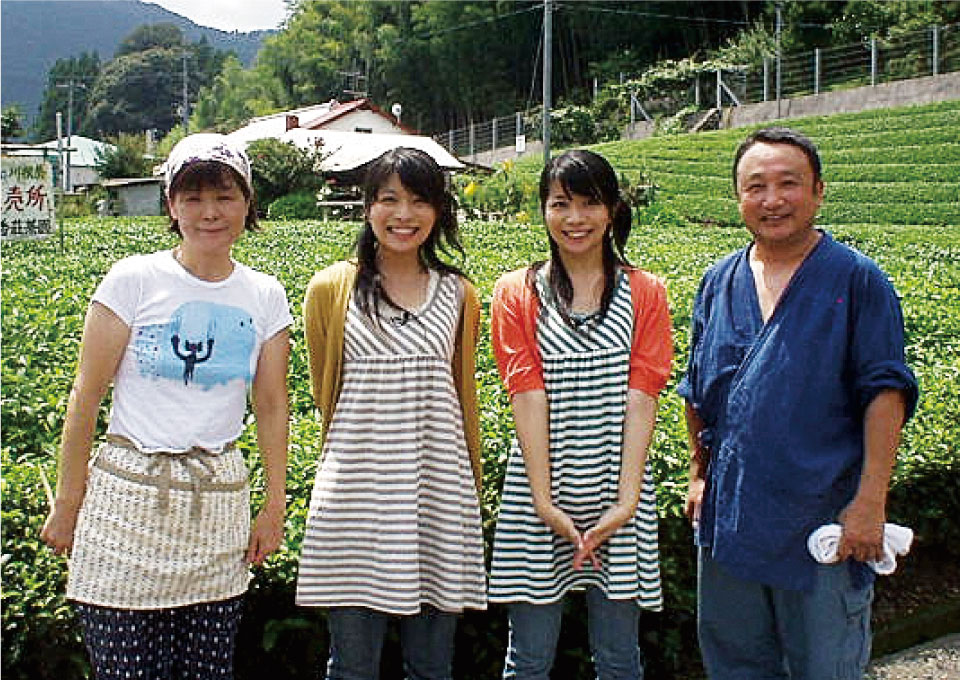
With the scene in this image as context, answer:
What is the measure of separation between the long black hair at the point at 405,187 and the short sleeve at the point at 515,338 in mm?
117

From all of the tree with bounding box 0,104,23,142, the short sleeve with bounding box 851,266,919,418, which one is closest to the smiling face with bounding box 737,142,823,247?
the short sleeve with bounding box 851,266,919,418

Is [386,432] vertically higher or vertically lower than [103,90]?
lower

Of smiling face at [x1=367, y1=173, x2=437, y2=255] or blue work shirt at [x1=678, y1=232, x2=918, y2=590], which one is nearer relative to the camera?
blue work shirt at [x1=678, y1=232, x2=918, y2=590]

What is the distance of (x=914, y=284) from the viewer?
308 inches

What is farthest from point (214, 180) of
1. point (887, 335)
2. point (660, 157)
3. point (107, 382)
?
point (660, 157)

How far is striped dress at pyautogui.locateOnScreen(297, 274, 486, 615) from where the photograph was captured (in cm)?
245

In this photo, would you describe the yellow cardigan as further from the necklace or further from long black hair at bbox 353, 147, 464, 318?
the necklace

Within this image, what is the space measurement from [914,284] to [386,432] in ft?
20.4

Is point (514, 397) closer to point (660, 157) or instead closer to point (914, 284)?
point (914, 284)

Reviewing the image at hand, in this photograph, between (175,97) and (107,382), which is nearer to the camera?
(107,382)

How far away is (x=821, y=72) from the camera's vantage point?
97.2ft

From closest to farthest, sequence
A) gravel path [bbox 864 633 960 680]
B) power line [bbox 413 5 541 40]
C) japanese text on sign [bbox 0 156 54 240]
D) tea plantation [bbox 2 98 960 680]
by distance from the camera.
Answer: tea plantation [bbox 2 98 960 680] < gravel path [bbox 864 633 960 680] < japanese text on sign [bbox 0 156 54 240] < power line [bbox 413 5 541 40]

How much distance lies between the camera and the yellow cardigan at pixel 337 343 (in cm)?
252

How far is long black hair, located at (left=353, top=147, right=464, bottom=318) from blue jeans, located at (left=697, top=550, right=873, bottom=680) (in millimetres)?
890
